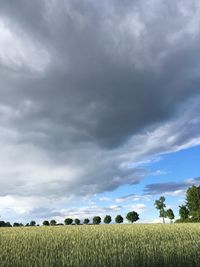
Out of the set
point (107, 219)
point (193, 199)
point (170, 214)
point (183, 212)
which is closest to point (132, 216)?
point (107, 219)

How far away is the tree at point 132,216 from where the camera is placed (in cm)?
10697

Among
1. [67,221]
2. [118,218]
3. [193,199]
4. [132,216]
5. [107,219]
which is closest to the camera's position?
[193,199]

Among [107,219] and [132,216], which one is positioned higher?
[107,219]

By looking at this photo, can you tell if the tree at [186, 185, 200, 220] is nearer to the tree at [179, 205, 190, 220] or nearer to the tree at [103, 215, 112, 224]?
the tree at [179, 205, 190, 220]

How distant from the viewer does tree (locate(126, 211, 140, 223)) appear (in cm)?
10697

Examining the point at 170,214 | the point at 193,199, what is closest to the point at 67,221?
the point at 170,214

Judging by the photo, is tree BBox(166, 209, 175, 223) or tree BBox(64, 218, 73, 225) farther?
tree BBox(64, 218, 73, 225)

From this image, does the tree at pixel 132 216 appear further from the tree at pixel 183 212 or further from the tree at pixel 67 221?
the tree at pixel 67 221

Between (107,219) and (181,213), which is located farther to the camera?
(107,219)

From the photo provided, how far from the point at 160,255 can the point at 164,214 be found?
93.6 meters

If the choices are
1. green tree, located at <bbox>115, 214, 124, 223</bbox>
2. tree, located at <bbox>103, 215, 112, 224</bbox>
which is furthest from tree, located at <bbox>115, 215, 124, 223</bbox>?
tree, located at <bbox>103, 215, 112, 224</bbox>

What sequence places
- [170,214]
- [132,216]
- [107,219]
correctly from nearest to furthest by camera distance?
[170,214], [132,216], [107,219]

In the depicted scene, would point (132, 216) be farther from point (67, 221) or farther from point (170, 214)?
point (67, 221)

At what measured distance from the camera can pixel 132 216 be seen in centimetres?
10688
